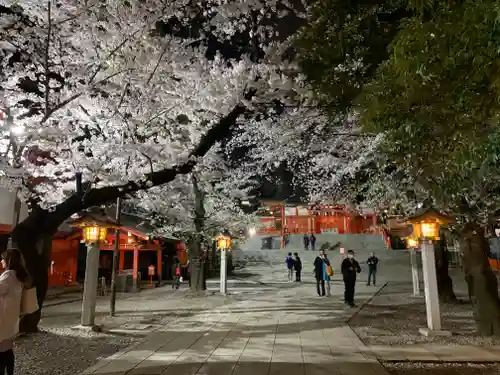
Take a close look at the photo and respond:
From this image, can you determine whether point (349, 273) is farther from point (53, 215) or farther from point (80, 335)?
point (53, 215)

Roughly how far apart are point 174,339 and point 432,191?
699cm

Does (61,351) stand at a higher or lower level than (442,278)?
lower

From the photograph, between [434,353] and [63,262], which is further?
[63,262]

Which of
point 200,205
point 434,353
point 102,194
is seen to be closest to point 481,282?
point 434,353

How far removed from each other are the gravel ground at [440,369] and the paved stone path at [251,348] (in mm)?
320

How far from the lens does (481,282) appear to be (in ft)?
28.3

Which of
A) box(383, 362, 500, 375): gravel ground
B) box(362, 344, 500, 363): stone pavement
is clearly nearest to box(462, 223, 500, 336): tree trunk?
box(362, 344, 500, 363): stone pavement

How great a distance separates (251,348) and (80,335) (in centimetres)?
420

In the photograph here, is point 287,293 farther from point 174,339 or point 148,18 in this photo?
point 148,18

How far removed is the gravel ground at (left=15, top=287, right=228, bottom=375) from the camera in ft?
21.9

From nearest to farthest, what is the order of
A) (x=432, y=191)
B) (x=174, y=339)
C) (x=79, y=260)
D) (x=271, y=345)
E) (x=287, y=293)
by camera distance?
(x=271, y=345) → (x=174, y=339) → (x=432, y=191) → (x=287, y=293) → (x=79, y=260)

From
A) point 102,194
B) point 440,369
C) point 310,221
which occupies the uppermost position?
point 310,221

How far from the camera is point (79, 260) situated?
2544cm

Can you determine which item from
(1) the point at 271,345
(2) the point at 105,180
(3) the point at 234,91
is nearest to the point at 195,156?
(3) the point at 234,91
